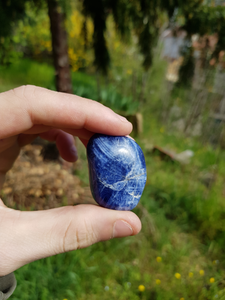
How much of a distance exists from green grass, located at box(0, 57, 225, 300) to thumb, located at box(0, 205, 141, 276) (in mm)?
705

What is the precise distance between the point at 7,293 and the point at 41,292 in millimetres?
578

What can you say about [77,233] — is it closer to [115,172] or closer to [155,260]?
[115,172]

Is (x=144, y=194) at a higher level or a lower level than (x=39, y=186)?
lower

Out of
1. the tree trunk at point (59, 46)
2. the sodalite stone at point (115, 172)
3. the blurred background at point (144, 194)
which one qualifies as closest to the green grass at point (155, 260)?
the blurred background at point (144, 194)

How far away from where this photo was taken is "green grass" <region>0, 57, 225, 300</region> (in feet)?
4.80

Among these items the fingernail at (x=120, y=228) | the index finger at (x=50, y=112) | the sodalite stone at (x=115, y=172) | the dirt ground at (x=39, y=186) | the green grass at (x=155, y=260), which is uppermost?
the index finger at (x=50, y=112)

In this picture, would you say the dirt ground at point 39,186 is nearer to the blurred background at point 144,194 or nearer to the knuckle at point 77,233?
the blurred background at point 144,194

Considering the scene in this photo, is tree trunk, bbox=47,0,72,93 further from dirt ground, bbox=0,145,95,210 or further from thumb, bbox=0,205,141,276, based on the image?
thumb, bbox=0,205,141,276

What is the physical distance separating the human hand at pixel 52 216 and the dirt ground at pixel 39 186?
94 cm

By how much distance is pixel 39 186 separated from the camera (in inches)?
79.4

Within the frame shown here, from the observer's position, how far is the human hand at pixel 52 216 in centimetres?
84

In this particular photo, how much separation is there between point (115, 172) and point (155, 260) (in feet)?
3.96

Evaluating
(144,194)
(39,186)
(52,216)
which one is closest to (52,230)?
(52,216)

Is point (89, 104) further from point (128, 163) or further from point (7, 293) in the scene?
point (7, 293)
